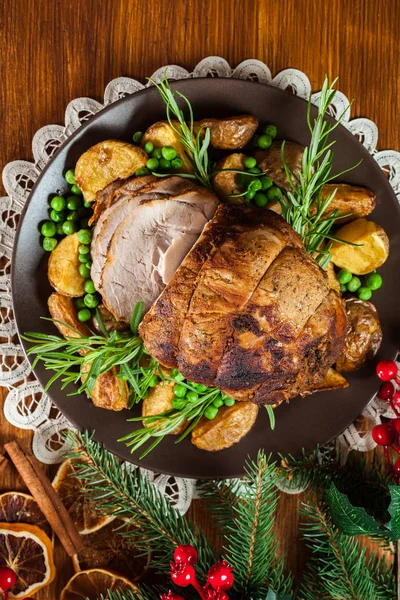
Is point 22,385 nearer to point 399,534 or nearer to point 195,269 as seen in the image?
point 195,269

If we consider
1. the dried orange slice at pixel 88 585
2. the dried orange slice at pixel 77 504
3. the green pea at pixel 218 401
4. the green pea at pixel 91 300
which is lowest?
the dried orange slice at pixel 88 585

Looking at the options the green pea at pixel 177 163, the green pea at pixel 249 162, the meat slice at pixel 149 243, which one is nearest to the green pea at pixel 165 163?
the green pea at pixel 177 163

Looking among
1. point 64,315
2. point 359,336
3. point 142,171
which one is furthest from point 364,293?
point 64,315

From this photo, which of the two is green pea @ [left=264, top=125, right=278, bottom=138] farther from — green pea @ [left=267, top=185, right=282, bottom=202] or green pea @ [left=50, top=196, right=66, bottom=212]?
green pea @ [left=50, top=196, right=66, bottom=212]

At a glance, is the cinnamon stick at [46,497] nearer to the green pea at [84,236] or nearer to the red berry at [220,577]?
the red berry at [220,577]

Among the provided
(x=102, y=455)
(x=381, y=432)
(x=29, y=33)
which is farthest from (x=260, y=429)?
(x=29, y=33)

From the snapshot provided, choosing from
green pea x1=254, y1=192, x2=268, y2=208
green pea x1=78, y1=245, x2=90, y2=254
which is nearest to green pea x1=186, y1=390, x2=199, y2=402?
green pea x1=78, y1=245, x2=90, y2=254
